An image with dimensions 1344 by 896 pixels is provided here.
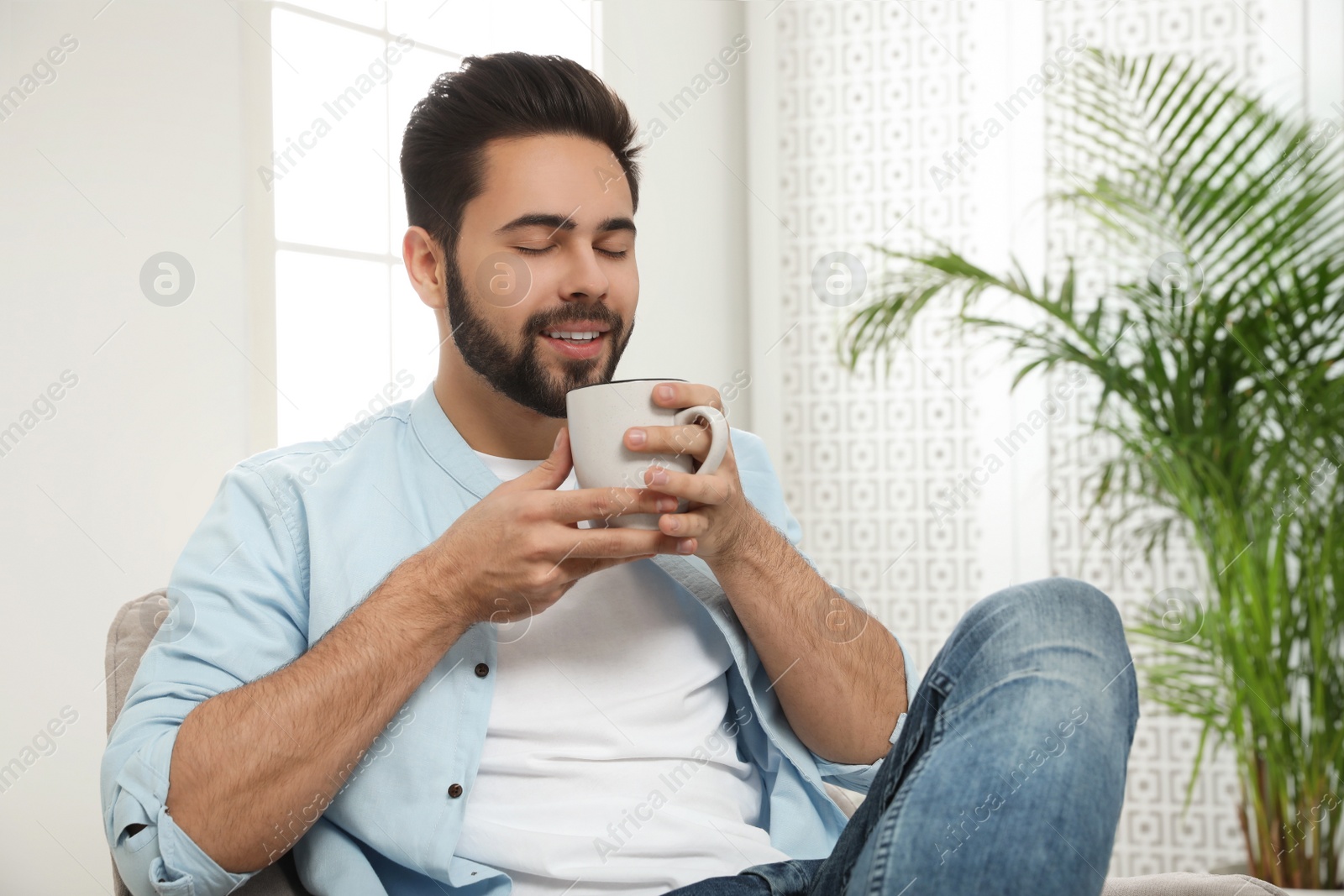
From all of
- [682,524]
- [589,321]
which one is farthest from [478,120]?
[682,524]

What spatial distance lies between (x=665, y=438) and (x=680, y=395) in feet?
0.13

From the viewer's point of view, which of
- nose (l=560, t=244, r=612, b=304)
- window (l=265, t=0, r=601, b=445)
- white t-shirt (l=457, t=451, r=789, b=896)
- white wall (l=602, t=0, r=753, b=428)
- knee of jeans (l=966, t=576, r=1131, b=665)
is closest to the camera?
knee of jeans (l=966, t=576, r=1131, b=665)

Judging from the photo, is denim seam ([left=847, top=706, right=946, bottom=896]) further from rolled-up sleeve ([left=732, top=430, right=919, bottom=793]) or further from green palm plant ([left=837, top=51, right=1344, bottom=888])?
green palm plant ([left=837, top=51, right=1344, bottom=888])

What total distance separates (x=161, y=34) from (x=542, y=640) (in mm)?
1206

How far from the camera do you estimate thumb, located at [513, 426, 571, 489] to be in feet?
3.26

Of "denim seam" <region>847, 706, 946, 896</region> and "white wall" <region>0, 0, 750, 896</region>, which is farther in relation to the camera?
"white wall" <region>0, 0, 750, 896</region>

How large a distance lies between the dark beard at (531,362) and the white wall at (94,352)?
0.67 m

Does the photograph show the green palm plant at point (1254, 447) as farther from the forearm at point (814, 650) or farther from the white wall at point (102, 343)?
the white wall at point (102, 343)

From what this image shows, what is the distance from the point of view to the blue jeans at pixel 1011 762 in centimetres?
70

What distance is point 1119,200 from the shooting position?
7.76 ft

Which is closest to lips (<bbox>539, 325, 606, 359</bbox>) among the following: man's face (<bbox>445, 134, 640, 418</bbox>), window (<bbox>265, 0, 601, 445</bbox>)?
man's face (<bbox>445, 134, 640, 418</bbox>)

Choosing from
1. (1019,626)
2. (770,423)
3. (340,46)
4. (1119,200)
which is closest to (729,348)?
(770,423)

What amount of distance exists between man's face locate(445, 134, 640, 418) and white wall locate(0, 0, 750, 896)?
0.64 meters

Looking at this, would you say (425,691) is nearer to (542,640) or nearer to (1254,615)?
(542,640)
